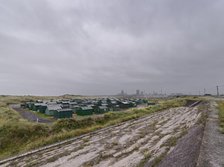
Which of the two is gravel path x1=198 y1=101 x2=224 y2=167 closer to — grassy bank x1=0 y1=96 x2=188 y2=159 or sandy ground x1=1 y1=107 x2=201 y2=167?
sandy ground x1=1 y1=107 x2=201 y2=167

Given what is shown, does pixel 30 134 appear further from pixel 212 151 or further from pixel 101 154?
pixel 212 151

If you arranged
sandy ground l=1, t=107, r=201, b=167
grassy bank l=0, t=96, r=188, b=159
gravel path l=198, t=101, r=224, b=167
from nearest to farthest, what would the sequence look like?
gravel path l=198, t=101, r=224, b=167
sandy ground l=1, t=107, r=201, b=167
grassy bank l=0, t=96, r=188, b=159

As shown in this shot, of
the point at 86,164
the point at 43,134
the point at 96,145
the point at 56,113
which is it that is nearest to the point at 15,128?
the point at 43,134

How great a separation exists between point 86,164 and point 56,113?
2509 centimetres

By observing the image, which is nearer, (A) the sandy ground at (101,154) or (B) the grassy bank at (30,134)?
(A) the sandy ground at (101,154)

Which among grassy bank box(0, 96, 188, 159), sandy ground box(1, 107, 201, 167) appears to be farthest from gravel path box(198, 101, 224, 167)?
grassy bank box(0, 96, 188, 159)

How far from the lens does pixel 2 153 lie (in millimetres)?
15172

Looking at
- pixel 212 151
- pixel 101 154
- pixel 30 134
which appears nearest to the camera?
pixel 212 151

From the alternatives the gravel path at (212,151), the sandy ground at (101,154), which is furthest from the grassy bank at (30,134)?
the gravel path at (212,151)

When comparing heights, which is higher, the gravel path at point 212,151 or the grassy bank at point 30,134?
the gravel path at point 212,151

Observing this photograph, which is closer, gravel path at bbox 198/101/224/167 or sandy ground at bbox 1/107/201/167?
gravel path at bbox 198/101/224/167

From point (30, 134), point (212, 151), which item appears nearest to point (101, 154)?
point (212, 151)

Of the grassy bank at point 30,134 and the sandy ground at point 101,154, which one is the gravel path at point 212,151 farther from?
the grassy bank at point 30,134

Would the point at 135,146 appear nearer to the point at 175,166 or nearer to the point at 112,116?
the point at 175,166
